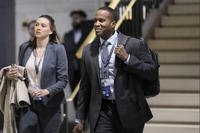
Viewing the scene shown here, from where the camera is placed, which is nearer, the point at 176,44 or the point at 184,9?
the point at 176,44

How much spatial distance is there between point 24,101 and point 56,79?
40 cm

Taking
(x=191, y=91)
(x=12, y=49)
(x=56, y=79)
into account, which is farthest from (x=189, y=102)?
(x=12, y=49)

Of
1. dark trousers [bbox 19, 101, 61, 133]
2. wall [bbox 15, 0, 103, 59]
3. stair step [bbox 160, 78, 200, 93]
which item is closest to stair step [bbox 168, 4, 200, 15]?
wall [bbox 15, 0, 103, 59]

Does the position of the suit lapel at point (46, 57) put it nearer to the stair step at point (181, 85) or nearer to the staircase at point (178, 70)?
the staircase at point (178, 70)

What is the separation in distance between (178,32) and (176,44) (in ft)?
1.09

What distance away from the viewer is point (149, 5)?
347 inches

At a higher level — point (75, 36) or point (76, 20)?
point (76, 20)

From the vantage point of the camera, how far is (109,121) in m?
4.29

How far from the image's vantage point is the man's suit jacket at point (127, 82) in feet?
13.8

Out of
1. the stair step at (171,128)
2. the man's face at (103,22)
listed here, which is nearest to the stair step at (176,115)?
the stair step at (171,128)

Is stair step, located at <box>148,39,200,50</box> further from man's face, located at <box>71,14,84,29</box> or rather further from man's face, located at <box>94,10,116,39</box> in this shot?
man's face, located at <box>94,10,116,39</box>

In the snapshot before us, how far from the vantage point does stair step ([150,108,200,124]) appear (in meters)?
7.10

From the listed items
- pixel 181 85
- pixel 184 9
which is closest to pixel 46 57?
pixel 181 85

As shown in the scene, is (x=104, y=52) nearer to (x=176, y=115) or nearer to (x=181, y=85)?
(x=176, y=115)
